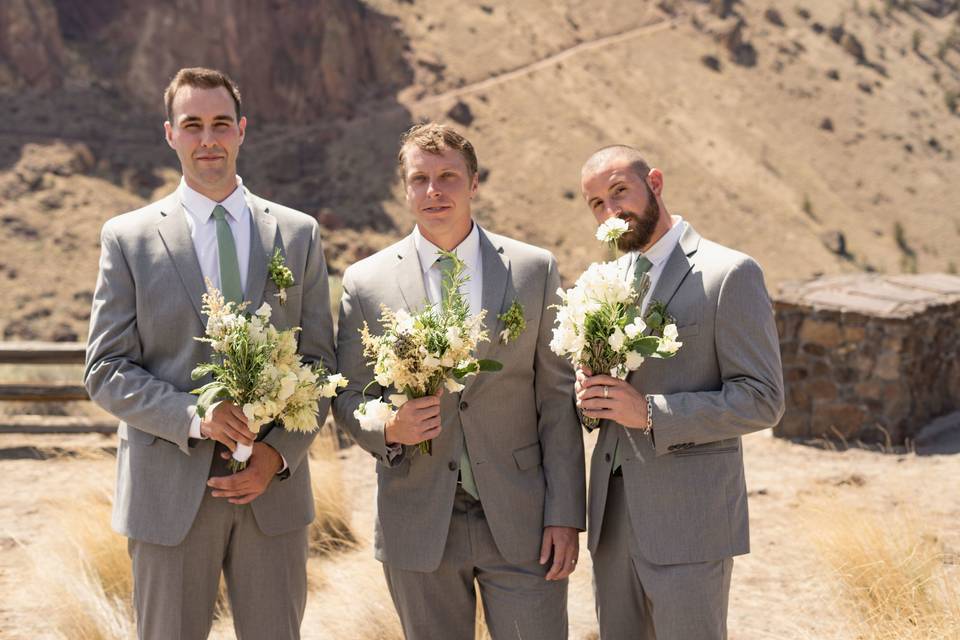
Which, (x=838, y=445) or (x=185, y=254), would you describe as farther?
(x=838, y=445)

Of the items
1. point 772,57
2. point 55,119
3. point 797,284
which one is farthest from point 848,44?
point 797,284

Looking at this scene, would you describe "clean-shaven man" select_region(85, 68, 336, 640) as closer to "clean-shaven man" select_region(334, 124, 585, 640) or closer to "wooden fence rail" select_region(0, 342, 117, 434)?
"clean-shaven man" select_region(334, 124, 585, 640)

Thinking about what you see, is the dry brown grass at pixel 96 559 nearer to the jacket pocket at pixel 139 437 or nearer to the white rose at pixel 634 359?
the jacket pocket at pixel 139 437

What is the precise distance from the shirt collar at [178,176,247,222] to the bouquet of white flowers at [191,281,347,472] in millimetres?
495

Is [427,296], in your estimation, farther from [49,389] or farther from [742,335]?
[49,389]

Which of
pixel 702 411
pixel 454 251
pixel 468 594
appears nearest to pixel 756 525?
pixel 468 594

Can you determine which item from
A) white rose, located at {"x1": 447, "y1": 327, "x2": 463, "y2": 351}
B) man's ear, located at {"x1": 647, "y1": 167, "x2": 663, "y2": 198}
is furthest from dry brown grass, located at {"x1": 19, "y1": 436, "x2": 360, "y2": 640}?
man's ear, located at {"x1": 647, "y1": 167, "x2": 663, "y2": 198}

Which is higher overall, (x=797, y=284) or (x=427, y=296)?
(x=427, y=296)

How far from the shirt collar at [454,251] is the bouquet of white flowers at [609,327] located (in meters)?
0.54

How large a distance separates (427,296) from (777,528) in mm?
5025

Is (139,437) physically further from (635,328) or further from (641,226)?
(641,226)

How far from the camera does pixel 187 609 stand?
12.7ft

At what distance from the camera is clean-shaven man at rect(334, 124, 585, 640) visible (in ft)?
12.9

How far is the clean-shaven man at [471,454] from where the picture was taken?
3.92 meters
